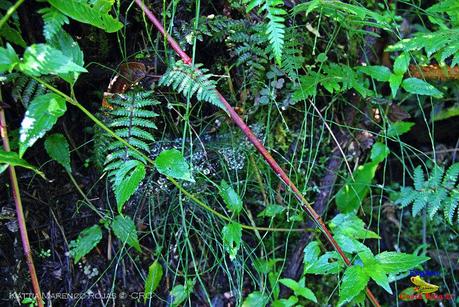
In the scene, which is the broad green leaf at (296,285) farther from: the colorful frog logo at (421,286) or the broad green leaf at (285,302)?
the colorful frog logo at (421,286)

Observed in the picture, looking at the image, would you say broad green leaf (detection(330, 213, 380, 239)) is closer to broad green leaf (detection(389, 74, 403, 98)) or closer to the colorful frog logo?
the colorful frog logo

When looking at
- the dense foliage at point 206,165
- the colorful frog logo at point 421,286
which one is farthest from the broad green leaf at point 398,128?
the colorful frog logo at point 421,286

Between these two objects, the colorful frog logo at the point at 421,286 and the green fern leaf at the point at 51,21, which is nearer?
the green fern leaf at the point at 51,21

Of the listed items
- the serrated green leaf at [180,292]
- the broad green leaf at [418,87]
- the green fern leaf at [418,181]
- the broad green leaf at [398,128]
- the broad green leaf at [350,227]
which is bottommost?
the serrated green leaf at [180,292]

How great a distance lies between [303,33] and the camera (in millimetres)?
1491

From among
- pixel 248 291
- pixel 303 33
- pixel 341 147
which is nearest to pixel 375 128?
pixel 341 147

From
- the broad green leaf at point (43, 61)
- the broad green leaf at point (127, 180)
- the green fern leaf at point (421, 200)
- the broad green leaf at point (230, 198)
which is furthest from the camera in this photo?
the green fern leaf at point (421, 200)

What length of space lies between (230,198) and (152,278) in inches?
13.4

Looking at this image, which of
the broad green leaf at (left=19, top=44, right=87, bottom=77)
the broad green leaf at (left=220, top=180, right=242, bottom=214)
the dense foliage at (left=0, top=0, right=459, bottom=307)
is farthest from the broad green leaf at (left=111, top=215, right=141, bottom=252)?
the broad green leaf at (left=19, top=44, right=87, bottom=77)

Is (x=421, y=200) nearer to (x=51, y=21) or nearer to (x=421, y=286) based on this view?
(x=421, y=286)

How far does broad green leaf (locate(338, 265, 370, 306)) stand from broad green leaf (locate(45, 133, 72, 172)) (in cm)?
80

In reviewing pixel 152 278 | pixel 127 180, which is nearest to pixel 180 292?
pixel 152 278

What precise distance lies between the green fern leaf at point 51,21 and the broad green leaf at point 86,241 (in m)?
0.59

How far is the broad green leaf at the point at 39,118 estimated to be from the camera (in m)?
0.99
